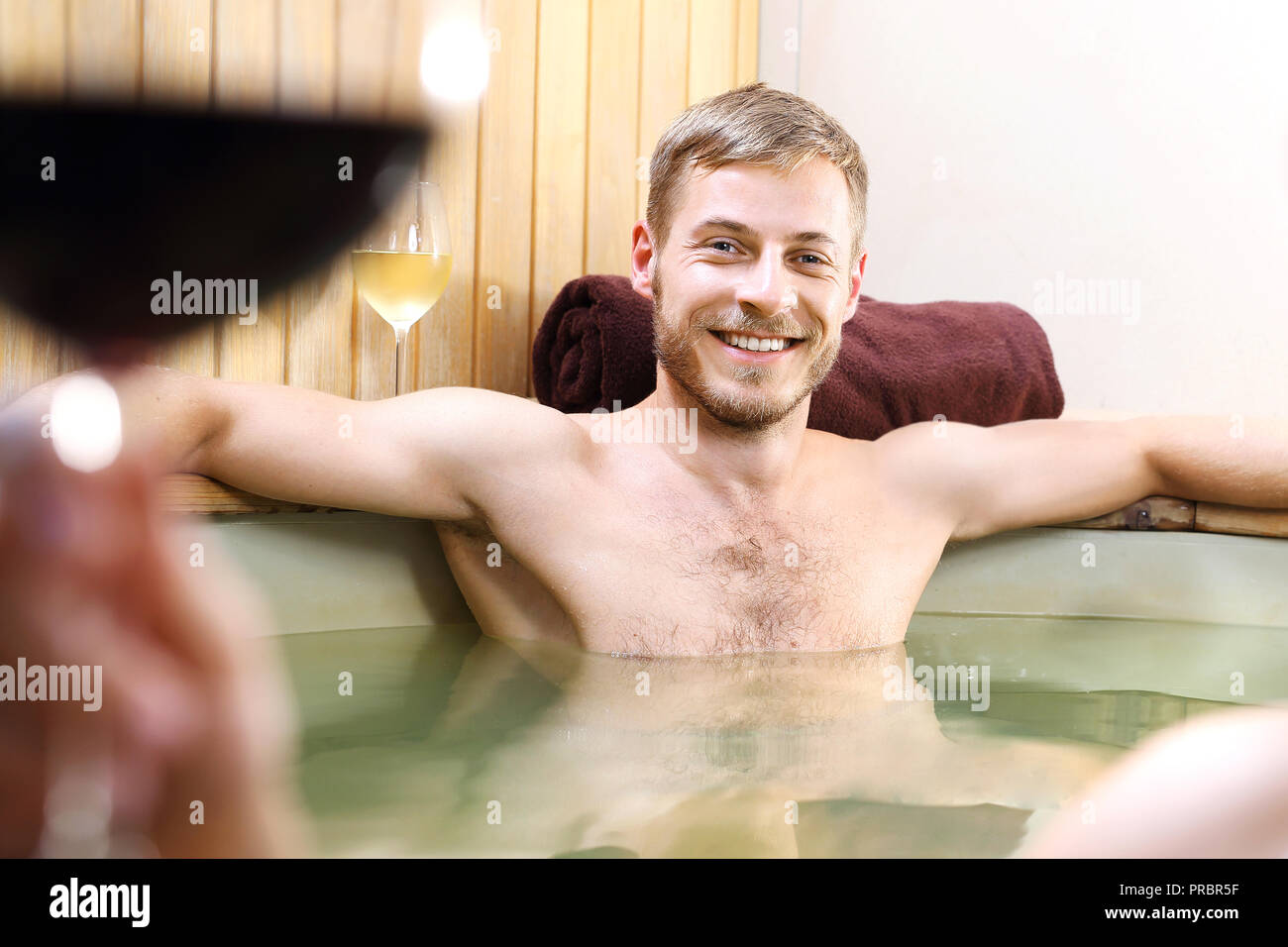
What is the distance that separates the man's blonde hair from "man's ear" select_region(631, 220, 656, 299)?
28 mm

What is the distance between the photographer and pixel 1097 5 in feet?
7.34

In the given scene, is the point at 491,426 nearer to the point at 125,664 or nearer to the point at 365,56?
the point at 365,56

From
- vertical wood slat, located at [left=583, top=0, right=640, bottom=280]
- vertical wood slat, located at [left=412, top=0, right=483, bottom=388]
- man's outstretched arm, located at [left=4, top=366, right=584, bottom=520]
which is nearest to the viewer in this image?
man's outstretched arm, located at [left=4, top=366, right=584, bottom=520]

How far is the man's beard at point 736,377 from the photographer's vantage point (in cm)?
161

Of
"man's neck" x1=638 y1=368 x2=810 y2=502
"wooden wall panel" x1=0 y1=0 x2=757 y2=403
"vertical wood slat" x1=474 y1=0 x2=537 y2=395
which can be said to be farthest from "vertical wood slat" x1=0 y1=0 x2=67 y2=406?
"vertical wood slat" x1=474 y1=0 x2=537 y2=395

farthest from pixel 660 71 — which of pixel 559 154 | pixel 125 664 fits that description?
pixel 125 664

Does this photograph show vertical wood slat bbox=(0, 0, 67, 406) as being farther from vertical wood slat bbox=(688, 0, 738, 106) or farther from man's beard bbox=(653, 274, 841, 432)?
vertical wood slat bbox=(688, 0, 738, 106)

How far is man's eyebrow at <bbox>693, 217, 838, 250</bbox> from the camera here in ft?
5.15

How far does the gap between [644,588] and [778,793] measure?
0.52 meters

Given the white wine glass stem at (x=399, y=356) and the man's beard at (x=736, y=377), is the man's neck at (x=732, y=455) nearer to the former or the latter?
the man's beard at (x=736, y=377)

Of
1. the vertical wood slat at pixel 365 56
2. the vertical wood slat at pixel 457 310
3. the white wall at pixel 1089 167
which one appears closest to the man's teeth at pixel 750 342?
the vertical wood slat at pixel 457 310
